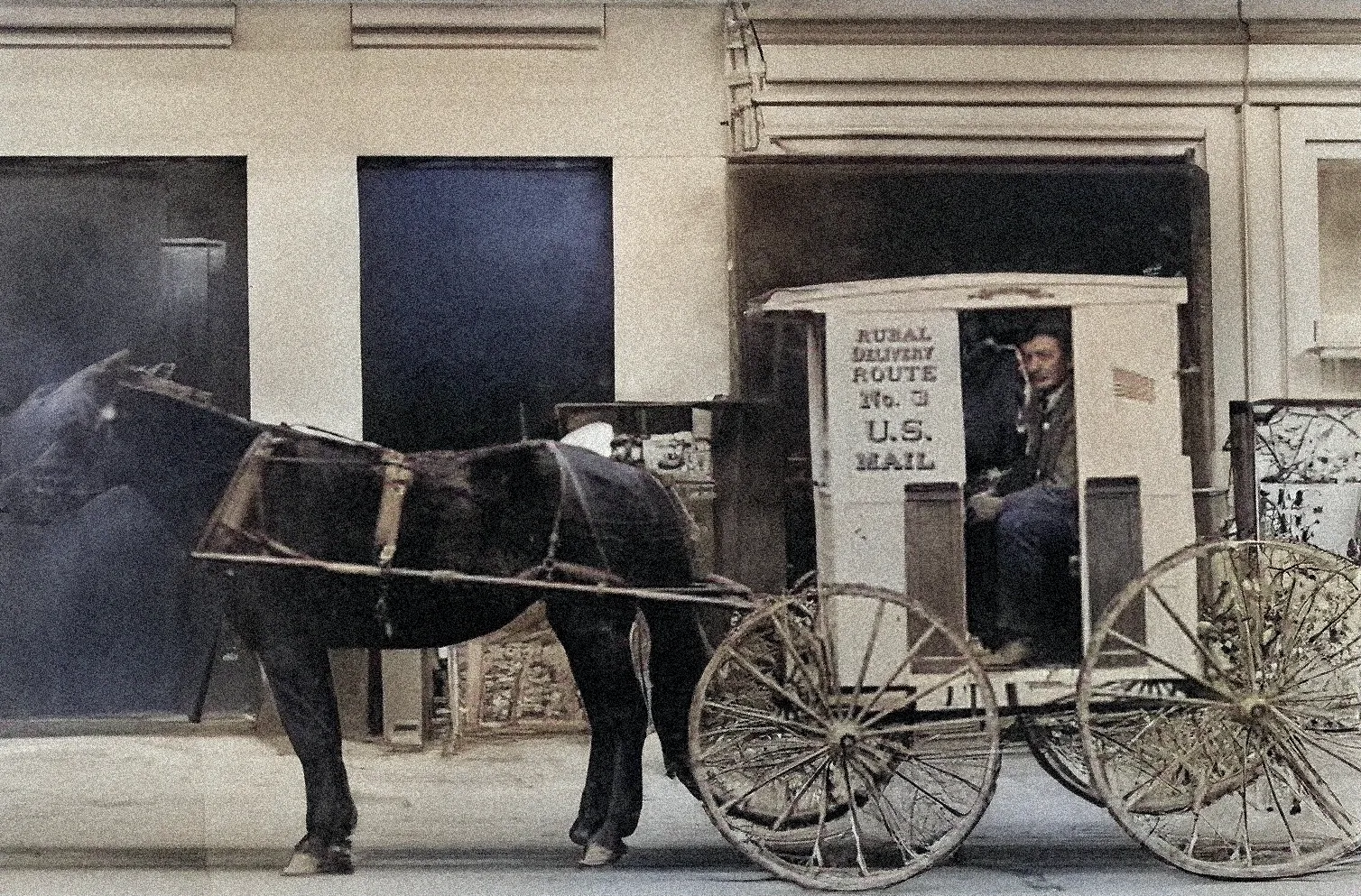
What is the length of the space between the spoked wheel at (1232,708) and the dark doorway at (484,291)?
208 cm

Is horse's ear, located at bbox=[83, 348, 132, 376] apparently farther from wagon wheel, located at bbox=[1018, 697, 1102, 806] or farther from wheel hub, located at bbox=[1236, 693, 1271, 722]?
wheel hub, located at bbox=[1236, 693, 1271, 722]

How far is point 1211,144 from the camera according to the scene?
5.27m

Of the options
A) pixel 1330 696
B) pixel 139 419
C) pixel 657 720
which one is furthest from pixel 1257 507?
pixel 139 419

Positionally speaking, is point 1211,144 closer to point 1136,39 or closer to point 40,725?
point 1136,39

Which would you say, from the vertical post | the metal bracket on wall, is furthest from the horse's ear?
the vertical post

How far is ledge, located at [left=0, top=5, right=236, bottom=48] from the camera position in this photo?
508 cm

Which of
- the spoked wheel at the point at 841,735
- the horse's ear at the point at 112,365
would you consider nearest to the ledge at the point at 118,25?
the horse's ear at the point at 112,365

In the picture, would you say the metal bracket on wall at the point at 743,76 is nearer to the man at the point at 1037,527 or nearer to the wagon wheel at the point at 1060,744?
the man at the point at 1037,527

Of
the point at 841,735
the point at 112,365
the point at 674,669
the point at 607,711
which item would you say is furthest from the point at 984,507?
the point at 112,365

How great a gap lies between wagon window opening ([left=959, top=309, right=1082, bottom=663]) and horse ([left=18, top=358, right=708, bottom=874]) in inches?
41.2

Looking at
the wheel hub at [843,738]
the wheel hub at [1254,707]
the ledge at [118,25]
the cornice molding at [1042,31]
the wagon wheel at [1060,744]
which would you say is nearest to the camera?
the wheel hub at [843,738]

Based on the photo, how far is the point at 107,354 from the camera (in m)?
5.10

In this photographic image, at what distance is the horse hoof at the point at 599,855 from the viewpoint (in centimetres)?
492

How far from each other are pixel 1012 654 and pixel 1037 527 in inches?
18.0
